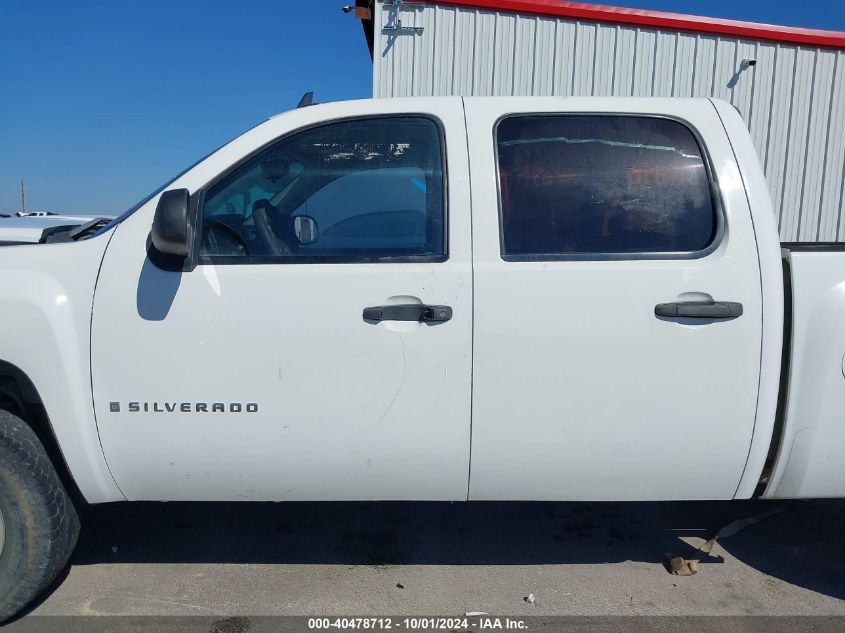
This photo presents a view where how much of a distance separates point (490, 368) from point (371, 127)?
107cm

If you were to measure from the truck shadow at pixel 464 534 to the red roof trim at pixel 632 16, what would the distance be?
20.2 feet

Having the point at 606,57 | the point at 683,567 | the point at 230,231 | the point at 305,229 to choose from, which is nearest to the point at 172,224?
the point at 230,231

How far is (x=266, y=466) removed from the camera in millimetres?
2648

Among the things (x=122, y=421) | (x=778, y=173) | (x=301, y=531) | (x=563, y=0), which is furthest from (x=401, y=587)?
(x=778, y=173)

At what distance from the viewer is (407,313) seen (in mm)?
2551

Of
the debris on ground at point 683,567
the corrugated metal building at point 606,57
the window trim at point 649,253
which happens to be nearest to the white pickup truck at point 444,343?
the window trim at point 649,253

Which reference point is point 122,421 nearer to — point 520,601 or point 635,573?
point 520,601

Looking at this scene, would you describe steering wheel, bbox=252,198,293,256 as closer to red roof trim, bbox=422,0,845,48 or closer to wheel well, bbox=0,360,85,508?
wheel well, bbox=0,360,85,508

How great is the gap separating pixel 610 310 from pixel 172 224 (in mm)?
1574

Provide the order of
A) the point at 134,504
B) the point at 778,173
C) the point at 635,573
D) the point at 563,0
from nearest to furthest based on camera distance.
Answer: the point at 635,573
the point at 134,504
the point at 563,0
the point at 778,173

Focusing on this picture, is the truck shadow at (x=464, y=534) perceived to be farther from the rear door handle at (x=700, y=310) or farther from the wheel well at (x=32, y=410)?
the rear door handle at (x=700, y=310)

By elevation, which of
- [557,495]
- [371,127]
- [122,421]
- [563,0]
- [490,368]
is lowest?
[557,495]

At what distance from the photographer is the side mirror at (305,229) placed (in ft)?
9.01

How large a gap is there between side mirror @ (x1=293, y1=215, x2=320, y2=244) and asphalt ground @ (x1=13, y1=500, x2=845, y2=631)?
5.05 feet
